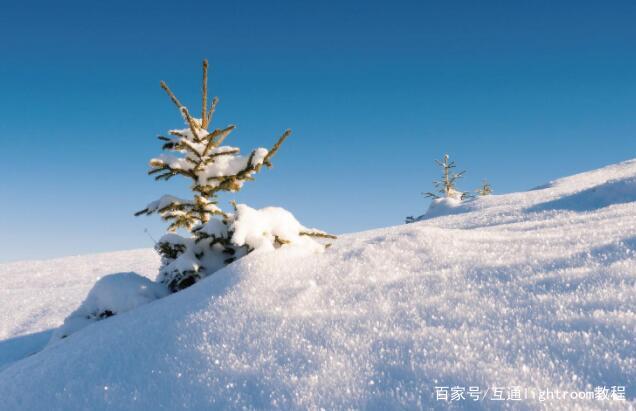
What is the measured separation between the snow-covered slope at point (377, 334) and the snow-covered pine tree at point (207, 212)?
0.60 metres

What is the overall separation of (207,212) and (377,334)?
336 centimetres

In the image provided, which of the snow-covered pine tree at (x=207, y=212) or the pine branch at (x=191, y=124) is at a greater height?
the pine branch at (x=191, y=124)

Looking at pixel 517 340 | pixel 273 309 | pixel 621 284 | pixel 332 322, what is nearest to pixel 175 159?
pixel 273 309

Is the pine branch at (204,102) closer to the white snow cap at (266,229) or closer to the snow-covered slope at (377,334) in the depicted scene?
the white snow cap at (266,229)

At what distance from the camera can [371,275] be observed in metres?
3.86

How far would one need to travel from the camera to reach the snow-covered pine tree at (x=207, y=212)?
16.1 feet

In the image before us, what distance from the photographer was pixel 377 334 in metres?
2.82

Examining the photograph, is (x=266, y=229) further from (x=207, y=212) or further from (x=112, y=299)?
(x=112, y=299)

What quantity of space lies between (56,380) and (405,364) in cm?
243

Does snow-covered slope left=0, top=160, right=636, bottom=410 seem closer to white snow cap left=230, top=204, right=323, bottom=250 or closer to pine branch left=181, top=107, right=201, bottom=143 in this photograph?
white snow cap left=230, top=204, right=323, bottom=250

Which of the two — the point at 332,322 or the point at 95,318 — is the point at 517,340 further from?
the point at 95,318

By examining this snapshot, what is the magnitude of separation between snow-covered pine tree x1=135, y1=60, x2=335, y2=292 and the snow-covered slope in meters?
0.60

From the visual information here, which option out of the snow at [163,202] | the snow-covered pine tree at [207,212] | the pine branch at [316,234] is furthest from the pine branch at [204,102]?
the pine branch at [316,234]

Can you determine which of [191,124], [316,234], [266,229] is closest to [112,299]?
[266,229]
